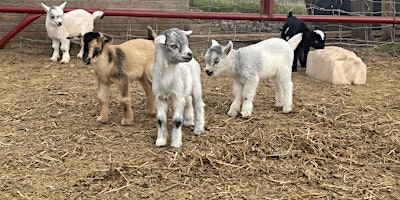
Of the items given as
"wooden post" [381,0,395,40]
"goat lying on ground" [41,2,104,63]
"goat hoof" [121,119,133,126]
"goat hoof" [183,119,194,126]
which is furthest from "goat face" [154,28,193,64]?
"wooden post" [381,0,395,40]

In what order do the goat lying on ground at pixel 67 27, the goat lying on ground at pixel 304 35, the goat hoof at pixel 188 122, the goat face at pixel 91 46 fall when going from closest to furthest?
the goat face at pixel 91 46 < the goat hoof at pixel 188 122 < the goat lying on ground at pixel 304 35 < the goat lying on ground at pixel 67 27

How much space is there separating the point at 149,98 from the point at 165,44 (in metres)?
1.13

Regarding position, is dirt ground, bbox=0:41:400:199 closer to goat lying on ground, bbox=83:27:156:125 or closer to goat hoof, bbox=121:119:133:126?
goat hoof, bbox=121:119:133:126

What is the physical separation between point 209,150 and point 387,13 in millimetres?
6160

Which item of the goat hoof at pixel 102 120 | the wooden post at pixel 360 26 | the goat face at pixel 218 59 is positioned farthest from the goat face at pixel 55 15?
the wooden post at pixel 360 26

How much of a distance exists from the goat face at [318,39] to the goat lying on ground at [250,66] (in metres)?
2.22

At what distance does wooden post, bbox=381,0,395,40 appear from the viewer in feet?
30.6

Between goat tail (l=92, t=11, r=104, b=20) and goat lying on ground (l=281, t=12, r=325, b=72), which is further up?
goat tail (l=92, t=11, r=104, b=20)

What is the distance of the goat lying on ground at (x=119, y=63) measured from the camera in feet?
15.8

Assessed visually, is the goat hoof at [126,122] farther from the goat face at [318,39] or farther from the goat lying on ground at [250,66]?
the goat face at [318,39]

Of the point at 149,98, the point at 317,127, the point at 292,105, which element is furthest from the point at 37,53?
the point at 317,127

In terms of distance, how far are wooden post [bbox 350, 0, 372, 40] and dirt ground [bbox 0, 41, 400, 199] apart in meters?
3.22

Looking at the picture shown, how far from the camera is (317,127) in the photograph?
16.7ft

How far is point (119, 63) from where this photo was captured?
4.94 m
